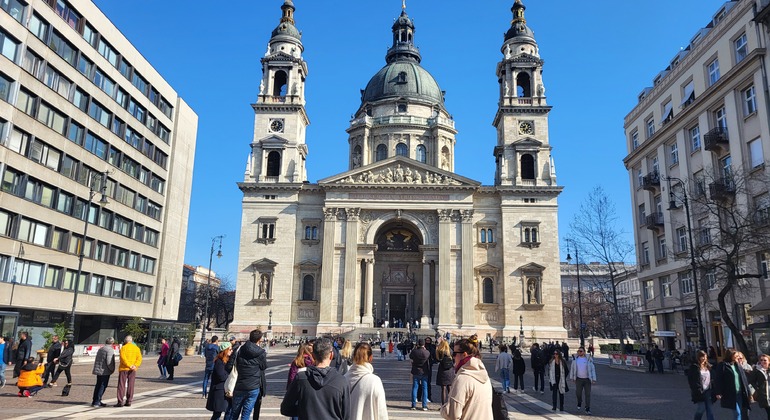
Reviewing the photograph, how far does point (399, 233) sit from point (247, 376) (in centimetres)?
5163

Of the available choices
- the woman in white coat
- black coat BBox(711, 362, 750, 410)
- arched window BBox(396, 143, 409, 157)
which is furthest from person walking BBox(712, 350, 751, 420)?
arched window BBox(396, 143, 409, 157)

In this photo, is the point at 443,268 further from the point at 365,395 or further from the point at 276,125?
the point at 365,395

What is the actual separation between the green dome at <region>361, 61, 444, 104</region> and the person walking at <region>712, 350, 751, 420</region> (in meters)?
61.9

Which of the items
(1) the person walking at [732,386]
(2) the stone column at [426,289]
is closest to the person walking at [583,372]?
(1) the person walking at [732,386]

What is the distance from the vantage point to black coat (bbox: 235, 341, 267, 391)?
8703mm

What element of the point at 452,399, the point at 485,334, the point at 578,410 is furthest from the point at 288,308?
the point at 452,399

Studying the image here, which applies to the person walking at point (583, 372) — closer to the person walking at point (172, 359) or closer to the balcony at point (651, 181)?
the person walking at point (172, 359)

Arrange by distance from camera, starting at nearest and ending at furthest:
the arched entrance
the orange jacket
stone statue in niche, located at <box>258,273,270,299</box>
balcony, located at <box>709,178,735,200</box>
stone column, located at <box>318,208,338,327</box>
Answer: the orange jacket → balcony, located at <box>709,178,735,200</box> → stone column, located at <box>318,208,338,327</box> → stone statue in niche, located at <box>258,273,270,299</box> → the arched entrance

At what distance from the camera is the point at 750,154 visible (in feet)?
93.8

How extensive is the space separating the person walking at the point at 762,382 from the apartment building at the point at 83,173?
1025 inches

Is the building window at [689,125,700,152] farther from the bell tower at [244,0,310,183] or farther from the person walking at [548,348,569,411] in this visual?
the bell tower at [244,0,310,183]

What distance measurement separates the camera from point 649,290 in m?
39.7

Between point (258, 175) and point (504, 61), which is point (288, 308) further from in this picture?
point (504, 61)

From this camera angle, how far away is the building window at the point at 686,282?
110 ft
